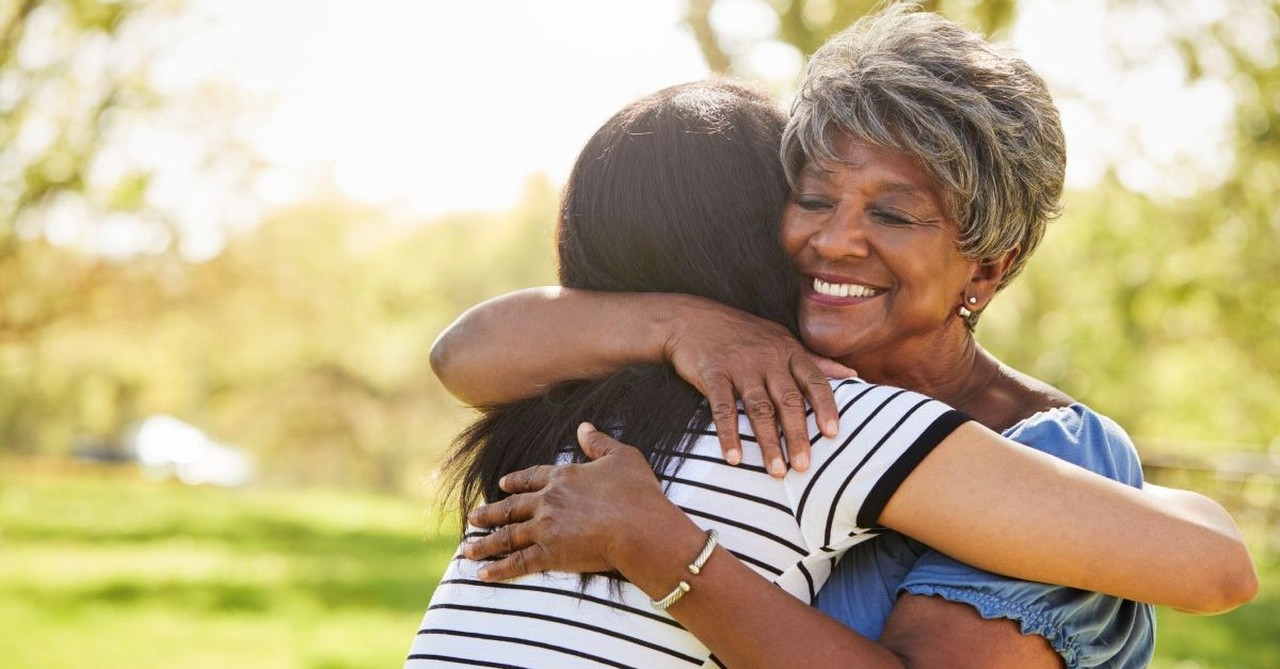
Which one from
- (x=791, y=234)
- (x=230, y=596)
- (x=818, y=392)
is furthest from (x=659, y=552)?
(x=230, y=596)

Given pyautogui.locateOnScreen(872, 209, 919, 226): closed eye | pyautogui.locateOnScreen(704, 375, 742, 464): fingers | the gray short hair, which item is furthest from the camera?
pyautogui.locateOnScreen(872, 209, 919, 226): closed eye

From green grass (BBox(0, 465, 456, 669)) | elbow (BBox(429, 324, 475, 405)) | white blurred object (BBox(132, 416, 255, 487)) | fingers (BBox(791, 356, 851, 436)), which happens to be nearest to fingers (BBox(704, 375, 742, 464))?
fingers (BBox(791, 356, 851, 436))

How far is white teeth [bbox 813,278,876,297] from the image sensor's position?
274 cm

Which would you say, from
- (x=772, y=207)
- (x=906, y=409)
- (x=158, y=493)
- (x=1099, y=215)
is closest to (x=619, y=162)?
(x=772, y=207)

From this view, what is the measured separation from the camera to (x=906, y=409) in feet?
7.20

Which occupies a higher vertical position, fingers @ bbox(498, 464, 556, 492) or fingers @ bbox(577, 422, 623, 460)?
fingers @ bbox(577, 422, 623, 460)

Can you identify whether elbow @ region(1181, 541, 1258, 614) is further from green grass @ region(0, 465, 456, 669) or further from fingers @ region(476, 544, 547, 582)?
green grass @ region(0, 465, 456, 669)

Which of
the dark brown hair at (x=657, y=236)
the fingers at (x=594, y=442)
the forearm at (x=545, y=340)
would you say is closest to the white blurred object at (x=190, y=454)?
the forearm at (x=545, y=340)

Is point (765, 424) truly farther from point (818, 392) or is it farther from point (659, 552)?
point (659, 552)

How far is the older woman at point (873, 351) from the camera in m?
2.19

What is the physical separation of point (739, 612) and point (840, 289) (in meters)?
0.83

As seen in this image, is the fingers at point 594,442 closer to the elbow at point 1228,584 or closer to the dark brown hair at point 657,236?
the dark brown hair at point 657,236

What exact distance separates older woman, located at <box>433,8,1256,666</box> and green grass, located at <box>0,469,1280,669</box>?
366 centimetres

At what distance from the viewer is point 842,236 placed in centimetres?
268
